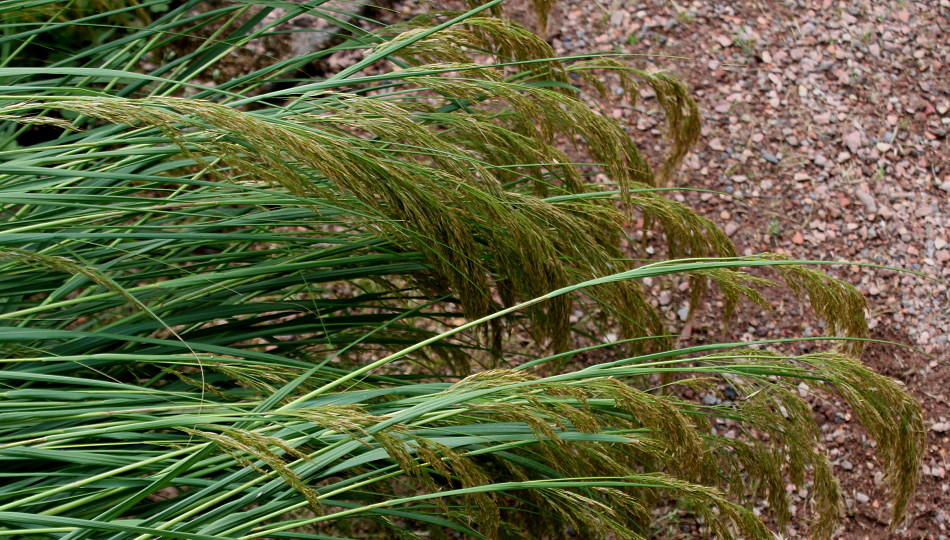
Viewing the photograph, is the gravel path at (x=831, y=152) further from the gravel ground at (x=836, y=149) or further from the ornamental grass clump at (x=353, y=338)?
the ornamental grass clump at (x=353, y=338)

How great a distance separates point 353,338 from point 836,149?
6.21 ft

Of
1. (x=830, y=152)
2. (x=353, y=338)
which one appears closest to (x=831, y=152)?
(x=830, y=152)

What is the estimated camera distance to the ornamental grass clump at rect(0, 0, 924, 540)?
1.13 meters

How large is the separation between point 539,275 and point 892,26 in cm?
231

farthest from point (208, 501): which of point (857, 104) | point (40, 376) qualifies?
point (857, 104)

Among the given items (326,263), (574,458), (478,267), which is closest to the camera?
(574,458)

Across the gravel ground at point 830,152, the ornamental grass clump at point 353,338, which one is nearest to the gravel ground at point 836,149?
the gravel ground at point 830,152

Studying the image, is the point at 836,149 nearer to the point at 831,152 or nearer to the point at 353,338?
the point at 831,152

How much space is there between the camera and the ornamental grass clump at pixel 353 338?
1132 mm

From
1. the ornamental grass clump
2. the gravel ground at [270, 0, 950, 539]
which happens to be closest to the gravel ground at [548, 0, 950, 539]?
the gravel ground at [270, 0, 950, 539]

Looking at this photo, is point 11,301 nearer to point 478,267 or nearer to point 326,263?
point 326,263

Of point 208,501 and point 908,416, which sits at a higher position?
point 908,416

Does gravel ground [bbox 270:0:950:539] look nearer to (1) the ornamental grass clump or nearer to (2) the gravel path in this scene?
(2) the gravel path

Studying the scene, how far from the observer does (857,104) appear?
2.82m
